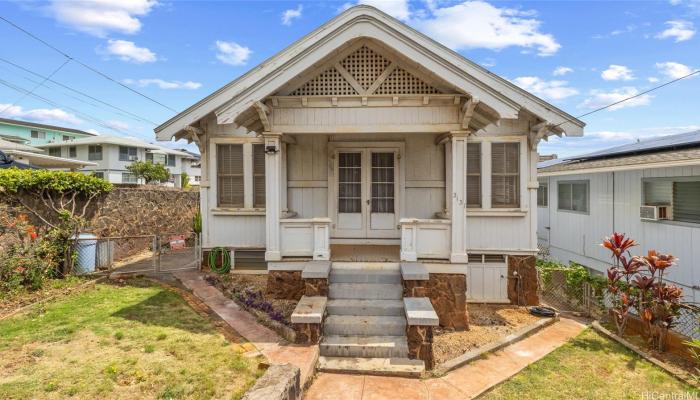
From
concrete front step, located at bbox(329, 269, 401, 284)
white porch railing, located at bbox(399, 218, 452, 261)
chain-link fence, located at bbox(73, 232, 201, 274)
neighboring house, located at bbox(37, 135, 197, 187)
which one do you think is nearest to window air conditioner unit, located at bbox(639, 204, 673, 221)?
white porch railing, located at bbox(399, 218, 452, 261)

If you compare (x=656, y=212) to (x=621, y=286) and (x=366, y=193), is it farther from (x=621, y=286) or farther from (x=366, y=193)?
(x=366, y=193)

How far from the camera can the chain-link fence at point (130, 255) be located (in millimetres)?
8242

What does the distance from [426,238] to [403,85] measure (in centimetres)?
294

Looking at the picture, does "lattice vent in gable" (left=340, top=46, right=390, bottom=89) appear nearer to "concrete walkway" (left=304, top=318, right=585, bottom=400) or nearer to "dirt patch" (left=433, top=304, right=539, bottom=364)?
"dirt patch" (left=433, top=304, right=539, bottom=364)

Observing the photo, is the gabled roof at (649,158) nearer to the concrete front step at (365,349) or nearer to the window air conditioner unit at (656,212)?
the window air conditioner unit at (656,212)

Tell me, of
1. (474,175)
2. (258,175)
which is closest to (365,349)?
(474,175)

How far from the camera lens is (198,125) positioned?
27.4ft

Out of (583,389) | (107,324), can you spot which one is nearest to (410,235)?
(583,389)

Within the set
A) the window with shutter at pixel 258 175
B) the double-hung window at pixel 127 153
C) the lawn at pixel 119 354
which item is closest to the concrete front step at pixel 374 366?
the lawn at pixel 119 354

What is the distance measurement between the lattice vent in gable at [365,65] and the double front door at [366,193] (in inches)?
84.8

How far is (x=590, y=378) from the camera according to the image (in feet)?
15.0

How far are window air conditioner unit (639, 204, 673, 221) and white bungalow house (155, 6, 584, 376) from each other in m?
3.40

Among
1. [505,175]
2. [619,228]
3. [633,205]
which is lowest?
[619,228]

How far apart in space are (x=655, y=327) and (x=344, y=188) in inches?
248
